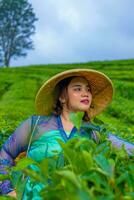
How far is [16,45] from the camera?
54531 mm

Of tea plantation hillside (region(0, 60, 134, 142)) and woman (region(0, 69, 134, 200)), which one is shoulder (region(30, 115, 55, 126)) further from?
tea plantation hillside (region(0, 60, 134, 142))

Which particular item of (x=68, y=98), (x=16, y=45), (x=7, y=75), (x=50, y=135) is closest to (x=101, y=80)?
(x=68, y=98)

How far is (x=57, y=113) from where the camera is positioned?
423 cm

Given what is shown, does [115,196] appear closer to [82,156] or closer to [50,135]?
[82,156]

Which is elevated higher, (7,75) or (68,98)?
(68,98)

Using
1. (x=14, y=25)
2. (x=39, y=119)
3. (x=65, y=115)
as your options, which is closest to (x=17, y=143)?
(x=39, y=119)

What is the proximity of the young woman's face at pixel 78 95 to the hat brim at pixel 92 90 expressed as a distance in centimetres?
7

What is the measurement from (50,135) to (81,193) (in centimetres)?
256

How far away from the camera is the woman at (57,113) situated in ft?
12.4

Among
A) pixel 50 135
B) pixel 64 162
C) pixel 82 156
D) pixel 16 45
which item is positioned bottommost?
pixel 16 45

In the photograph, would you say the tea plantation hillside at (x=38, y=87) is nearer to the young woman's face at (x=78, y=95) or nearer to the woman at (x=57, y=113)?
the woman at (x=57, y=113)

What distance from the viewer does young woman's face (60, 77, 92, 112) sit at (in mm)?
3961

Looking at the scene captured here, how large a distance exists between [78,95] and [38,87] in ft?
55.3

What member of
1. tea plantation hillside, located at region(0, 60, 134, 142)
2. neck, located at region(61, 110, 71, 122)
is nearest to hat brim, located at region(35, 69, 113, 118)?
neck, located at region(61, 110, 71, 122)
